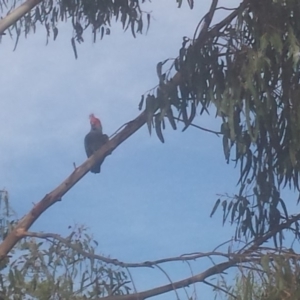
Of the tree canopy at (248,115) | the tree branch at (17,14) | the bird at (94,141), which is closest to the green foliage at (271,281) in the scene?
the tree canopy at (248,115)

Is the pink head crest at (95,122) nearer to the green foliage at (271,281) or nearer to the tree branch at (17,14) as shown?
the tree branch at (17,14)

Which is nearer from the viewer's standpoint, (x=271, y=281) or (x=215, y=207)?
(x=271, y=281)

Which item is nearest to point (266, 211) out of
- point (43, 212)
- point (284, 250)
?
point (284, 250)

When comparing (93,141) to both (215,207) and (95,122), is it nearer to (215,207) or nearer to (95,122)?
(95,122)

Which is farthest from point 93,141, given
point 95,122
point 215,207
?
point 215,207

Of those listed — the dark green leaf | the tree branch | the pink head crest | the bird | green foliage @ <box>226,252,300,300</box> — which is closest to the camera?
green foliage @ <box>226,252,300,300</box>

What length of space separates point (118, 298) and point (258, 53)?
1114 mm

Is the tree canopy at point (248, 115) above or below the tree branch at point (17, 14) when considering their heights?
below

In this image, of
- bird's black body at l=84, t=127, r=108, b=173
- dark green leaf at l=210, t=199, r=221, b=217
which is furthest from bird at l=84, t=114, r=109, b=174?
dark green leaf at l=210, t=199, r=221, b=217

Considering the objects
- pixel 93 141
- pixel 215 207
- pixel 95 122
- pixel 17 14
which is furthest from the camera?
pixel 95 122

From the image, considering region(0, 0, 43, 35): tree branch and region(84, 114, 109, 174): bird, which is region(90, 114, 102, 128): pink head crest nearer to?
region(84, 114, 109, 174): bird

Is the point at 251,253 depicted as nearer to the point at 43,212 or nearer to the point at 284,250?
the point at 284,250

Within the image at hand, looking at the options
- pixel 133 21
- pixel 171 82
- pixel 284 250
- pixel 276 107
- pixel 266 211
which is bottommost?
pixel 284 250

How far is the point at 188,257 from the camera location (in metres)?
3.21
